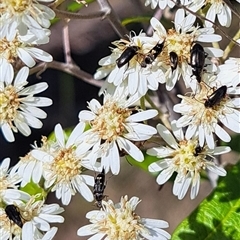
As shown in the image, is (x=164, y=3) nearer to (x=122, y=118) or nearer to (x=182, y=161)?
(x=122, y=118)

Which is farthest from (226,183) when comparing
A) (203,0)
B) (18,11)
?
(18,11)

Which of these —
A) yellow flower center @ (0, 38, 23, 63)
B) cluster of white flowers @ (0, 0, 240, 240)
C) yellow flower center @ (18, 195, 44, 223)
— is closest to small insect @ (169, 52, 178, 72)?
cluster of white flowers @ (0, 0, 240, 240)

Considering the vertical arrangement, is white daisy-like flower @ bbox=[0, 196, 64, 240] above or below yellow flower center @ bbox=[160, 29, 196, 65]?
below

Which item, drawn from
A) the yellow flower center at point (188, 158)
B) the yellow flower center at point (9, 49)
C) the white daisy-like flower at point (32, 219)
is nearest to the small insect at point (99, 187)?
the white daisy-like flower at point (32, 219)

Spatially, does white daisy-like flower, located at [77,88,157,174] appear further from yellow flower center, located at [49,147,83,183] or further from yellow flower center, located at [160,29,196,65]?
yellow flower center, located at [160,29,196,65]

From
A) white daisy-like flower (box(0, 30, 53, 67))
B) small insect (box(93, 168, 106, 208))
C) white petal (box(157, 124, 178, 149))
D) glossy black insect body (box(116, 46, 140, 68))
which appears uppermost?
white daisy-like flower (box(0, 30, 53, 67))

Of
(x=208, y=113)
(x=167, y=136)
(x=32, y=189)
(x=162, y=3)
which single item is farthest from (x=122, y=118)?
(x=32, y=189)

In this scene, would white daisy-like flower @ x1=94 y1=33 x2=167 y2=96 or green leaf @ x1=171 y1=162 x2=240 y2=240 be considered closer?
white daisy-like flower @ x1=94 y1=33 x2=167 y2=96

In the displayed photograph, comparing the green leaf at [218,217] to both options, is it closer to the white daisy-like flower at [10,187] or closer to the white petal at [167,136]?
the white petal at [167,136]
